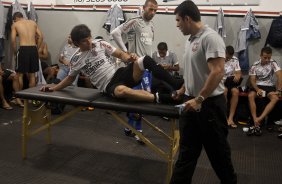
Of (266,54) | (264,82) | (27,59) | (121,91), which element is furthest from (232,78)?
(27,59)


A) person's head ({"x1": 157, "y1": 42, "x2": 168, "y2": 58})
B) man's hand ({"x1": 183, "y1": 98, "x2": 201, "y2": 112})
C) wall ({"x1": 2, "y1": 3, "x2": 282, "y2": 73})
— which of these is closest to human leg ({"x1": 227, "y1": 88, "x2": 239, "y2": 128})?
wall ({"x1": 2, "y1": 3, "x2": 282, "y2": 73})

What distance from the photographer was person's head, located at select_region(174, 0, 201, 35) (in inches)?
74.8

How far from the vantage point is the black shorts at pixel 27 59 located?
15.8ft

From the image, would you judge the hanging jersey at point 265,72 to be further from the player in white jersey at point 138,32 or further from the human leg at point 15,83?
the human leg at point 15,83

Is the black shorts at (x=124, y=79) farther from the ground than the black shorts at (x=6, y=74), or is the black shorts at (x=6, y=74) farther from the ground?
the black shorts at (x=124, y=79)

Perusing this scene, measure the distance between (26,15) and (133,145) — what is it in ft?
12.3

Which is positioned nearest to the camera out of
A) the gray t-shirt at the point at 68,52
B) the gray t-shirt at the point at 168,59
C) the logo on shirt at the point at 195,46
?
the logo on shirt at the point at 195,46

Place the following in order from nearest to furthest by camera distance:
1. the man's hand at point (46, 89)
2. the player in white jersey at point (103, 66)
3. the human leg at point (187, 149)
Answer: the human leg at point (187, 149)
the player in white jersey at point (103, 66)
the man's hand at point (46, 89)

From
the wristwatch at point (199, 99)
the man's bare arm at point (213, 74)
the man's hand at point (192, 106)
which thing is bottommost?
the man's hand at point (192, 106)

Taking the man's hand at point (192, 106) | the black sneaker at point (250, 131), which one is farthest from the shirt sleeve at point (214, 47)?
the black sneaker at point (250, 131)

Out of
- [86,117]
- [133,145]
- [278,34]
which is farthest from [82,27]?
[278,34]

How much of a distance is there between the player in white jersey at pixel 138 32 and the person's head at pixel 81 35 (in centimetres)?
55

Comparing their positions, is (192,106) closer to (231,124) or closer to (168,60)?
(231,124)

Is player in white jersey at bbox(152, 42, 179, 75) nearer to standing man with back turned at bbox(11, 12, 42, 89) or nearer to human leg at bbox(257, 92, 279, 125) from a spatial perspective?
human leg at bbox(257, 92, 279, 125)
